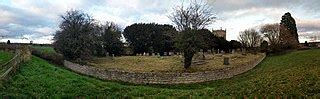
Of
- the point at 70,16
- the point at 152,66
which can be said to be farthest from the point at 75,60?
the point at 152,66

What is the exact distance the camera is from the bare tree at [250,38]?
318ft

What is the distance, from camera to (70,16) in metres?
57.8

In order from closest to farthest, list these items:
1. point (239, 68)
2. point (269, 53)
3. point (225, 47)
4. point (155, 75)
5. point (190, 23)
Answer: point (155, 75) < point (239, 68) < point (190, 23) < point (269, 53) < point (225, 47)

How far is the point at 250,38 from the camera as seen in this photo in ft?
331

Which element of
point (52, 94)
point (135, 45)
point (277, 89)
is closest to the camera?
point (277, 89)

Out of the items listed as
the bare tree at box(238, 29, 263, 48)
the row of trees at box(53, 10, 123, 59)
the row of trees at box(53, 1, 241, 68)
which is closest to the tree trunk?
the row of trees at box(53, 1, 241, 68)

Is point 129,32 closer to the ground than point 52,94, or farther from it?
farther from it

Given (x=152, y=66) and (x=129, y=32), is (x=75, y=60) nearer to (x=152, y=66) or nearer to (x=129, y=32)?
(x=152, y=66)

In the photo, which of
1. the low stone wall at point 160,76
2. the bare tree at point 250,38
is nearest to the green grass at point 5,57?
the low stone wall at point 160,76

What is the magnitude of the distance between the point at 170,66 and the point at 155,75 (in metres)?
10.7

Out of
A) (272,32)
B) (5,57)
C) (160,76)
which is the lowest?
(160,76)

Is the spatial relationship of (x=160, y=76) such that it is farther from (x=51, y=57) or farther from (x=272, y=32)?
(x=272, y=32)

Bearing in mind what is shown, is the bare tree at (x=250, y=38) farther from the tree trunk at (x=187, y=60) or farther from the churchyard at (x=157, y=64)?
the tree trunk at (x=187, y=60)

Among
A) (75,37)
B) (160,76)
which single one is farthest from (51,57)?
(160,76)
